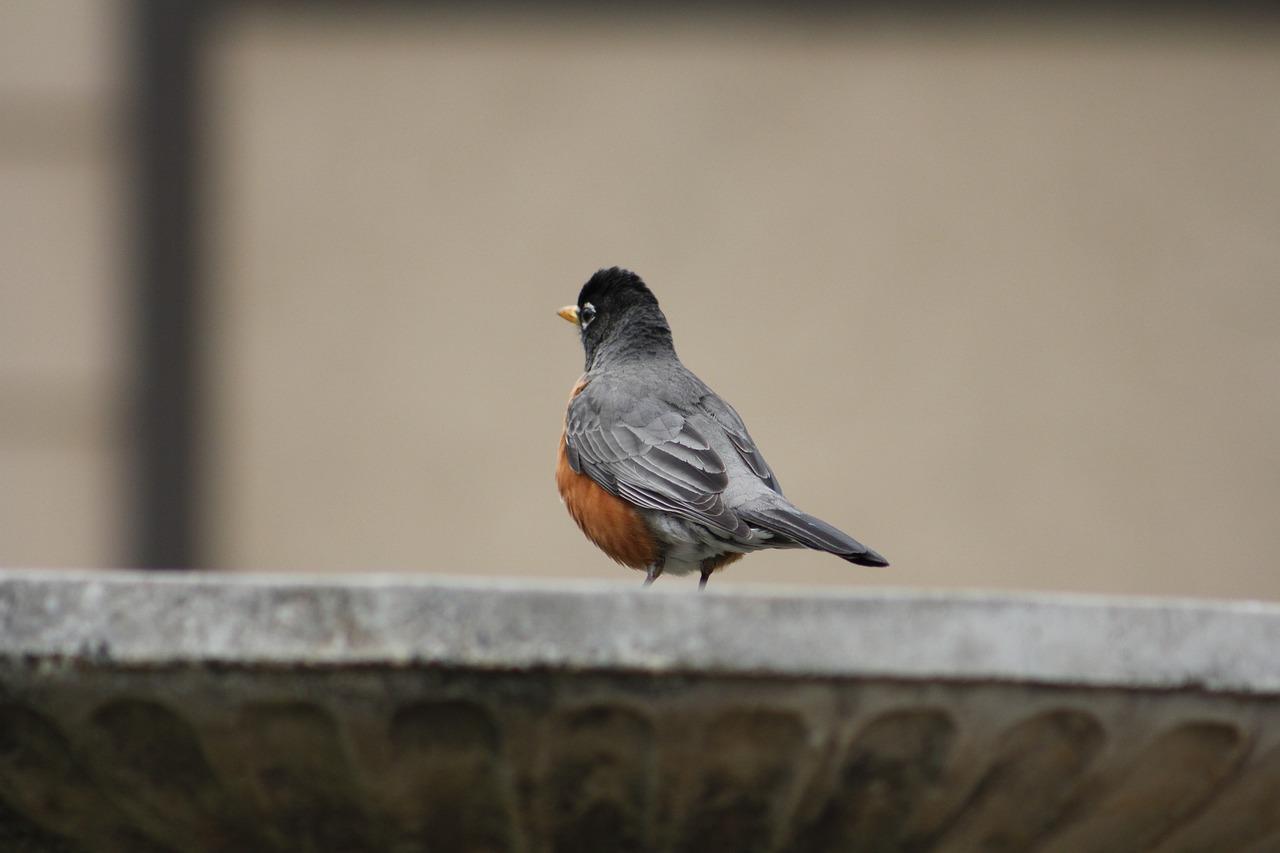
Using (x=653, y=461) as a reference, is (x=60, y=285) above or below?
below

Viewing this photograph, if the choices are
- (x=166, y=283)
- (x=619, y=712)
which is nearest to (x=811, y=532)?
(x=619, y=712)

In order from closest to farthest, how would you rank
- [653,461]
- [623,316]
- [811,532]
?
1. [811,532]
2. [653,461]
3. [623,316]

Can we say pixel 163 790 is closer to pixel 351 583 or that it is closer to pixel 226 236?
pixel 351 583

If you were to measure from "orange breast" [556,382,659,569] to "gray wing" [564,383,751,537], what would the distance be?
2 cm

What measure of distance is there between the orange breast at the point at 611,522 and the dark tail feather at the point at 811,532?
315 mm

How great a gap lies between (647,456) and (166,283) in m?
2.48

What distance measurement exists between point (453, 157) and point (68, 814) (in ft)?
11.4

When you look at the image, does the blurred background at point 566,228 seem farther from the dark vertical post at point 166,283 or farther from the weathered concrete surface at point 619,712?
the weathered concrete surface at point 619,712

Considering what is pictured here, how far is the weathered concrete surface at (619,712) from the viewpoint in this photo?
1.20 meters

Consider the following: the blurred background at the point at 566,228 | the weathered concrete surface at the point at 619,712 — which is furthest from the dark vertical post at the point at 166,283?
the weathered concrete surface at the point at 619,712

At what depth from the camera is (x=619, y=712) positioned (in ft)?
4.11

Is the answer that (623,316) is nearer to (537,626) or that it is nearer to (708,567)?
(708,567)

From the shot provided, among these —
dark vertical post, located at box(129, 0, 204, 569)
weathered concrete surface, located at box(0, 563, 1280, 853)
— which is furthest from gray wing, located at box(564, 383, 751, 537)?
dark vertical post, located at box(129, 0, 204, 569)

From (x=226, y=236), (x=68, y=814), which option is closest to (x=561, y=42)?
(x=226, y=236)
